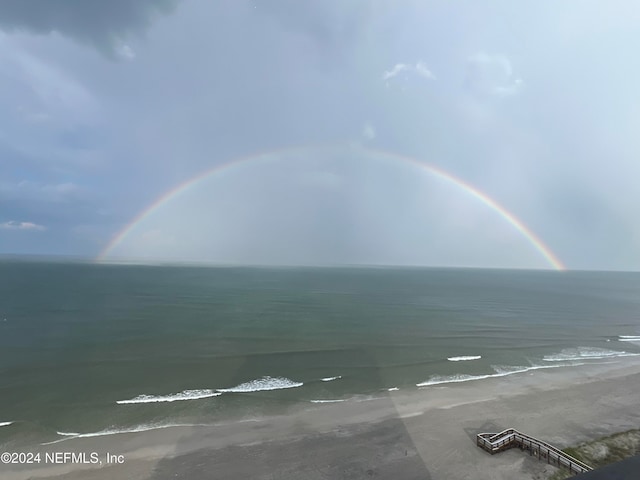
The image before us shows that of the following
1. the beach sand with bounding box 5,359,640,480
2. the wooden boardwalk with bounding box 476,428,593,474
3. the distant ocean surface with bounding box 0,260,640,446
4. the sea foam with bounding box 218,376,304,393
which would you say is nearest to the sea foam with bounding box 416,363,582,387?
the distant ocean surface with bounding box 0,260,640,446

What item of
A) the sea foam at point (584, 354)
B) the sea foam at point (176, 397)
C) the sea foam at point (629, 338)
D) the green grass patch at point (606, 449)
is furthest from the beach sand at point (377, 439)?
the sea foam at point (629, 338)

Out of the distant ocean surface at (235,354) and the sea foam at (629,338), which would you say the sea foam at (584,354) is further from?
the sea foam at (629,338)

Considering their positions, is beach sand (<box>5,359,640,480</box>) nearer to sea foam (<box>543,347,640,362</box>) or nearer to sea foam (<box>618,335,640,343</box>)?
sea foam (<box>543,347,640,362</box>)

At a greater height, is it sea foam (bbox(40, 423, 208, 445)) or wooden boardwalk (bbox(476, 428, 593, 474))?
sea foam (bbox(40, 423, 208, 445))

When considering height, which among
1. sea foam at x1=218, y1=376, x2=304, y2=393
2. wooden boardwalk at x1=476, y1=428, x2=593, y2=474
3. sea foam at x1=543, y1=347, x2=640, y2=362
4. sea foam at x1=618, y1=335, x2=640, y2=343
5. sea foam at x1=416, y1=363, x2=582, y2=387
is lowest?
sea foam at x1=618, y1=335, x2=640, y2=343

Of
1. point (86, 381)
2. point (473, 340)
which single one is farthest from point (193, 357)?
point (473, 340)

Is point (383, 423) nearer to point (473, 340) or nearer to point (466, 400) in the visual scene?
point (466, 400)

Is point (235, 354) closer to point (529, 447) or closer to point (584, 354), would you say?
point (529, 447)
